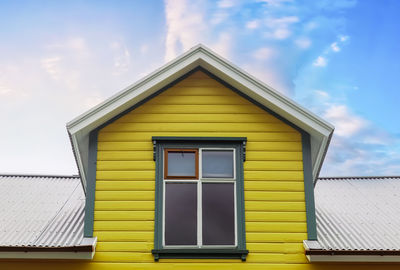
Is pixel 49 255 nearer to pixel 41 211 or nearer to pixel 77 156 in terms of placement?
pixel 77 156

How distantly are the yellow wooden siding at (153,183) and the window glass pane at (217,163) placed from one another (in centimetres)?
34

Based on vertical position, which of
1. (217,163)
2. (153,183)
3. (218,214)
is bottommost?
(218,214)

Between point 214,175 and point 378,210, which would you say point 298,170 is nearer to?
point 214,175

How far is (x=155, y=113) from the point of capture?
31.1 feet

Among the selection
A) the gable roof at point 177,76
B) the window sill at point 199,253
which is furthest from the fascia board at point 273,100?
the window sill at point 199,253

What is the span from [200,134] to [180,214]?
1.58 meters

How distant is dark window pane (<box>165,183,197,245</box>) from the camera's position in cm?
874

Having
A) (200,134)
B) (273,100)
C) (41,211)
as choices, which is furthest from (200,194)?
(41,211)

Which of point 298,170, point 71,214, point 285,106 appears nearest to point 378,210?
point 298,170

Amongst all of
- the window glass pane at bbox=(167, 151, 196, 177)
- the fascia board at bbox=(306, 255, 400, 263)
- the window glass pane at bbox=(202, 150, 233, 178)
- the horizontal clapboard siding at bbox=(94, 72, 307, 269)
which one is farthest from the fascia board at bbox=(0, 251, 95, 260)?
the fascia board at bbox=(306, 255, 400, 263)

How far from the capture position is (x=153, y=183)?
9023 mm

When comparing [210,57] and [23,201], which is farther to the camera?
[23,201]

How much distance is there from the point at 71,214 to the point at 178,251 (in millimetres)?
2909

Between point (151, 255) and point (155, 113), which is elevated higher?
point (155, 113)
